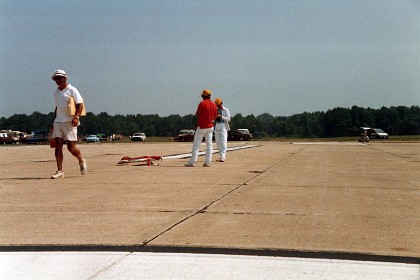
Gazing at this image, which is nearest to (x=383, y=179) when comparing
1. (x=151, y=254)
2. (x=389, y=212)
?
(x=389, y=212)

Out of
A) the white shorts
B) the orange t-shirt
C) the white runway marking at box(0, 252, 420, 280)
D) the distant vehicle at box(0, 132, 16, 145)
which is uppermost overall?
the orange t-shirt

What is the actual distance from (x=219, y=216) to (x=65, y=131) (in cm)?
484

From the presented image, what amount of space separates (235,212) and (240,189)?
1.84 m

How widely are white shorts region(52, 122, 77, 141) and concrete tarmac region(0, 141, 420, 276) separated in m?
0.80

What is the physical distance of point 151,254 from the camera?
3654 millimetres

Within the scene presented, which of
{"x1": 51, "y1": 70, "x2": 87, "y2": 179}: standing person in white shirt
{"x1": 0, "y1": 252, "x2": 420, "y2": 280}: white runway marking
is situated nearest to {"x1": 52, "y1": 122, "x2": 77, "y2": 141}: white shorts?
{"x1": 51, "y1": 70, "x2": 87, "y2": 179}: standing person in white shirt

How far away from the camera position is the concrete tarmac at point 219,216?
12.8 ft

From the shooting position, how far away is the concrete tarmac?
3893 mm

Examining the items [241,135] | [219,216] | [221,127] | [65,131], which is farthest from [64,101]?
[241,135]

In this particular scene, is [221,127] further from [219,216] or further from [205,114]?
[219,216]

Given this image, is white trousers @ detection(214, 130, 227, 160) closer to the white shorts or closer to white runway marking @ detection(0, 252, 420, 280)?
the white shorts

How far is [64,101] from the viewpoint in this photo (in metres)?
8.98

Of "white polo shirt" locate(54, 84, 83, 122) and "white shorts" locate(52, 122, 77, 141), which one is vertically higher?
"white polo shirt" locate(54, 84, 83, 122)

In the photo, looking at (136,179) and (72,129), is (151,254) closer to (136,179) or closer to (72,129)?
(136,179)
